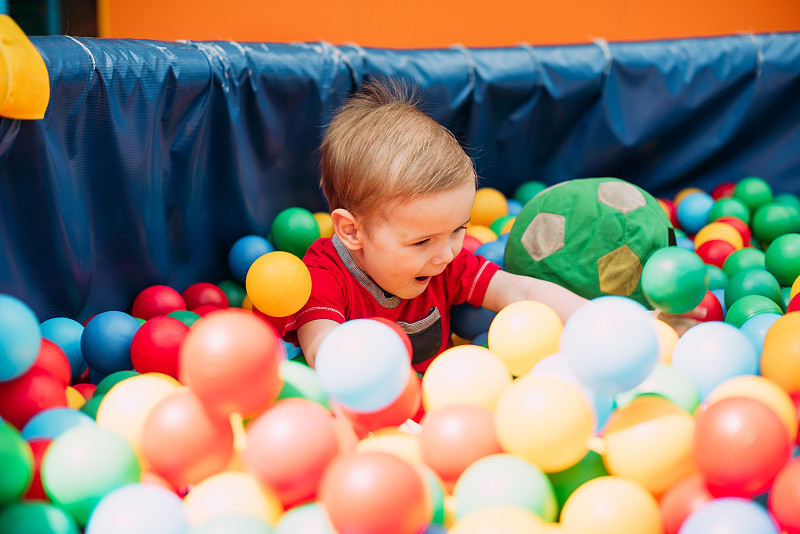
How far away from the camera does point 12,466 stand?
31.8 inches

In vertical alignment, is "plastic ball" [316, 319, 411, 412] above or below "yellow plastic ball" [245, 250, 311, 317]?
above

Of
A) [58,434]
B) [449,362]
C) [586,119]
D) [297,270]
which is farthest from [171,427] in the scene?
[586,119]

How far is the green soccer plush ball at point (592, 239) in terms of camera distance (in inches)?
59.1

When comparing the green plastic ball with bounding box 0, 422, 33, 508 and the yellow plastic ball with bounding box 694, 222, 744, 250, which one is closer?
the green plastic ball with bounding box 0, 422, 33, 508

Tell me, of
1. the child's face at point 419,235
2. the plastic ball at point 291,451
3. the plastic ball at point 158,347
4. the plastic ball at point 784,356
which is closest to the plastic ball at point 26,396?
the plastic ball at point 158,347

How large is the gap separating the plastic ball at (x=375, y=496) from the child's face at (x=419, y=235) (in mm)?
570

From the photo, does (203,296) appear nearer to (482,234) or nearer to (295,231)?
(295,231)

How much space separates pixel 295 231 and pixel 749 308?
1065 mm

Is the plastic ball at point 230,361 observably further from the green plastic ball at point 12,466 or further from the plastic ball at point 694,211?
the plastic ball at point 694,211

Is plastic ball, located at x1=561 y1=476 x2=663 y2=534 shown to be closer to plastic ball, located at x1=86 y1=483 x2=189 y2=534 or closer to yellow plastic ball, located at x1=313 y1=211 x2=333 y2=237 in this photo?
plastic ball, located at x1=86 y1=483 x2=189 y2=534

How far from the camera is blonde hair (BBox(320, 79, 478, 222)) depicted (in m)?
1.26

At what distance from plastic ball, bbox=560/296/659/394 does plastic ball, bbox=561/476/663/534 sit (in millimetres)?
122

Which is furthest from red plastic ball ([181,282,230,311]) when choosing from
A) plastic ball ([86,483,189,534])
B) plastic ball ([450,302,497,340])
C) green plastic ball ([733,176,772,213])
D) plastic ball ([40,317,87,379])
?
green plastic ball ([733,176,772,213])

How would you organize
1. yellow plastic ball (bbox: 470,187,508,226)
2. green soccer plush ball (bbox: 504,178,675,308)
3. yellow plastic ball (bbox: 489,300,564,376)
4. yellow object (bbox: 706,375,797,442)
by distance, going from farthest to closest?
yellow plastic ball (bbox: 470,187,508,226) < green soccer plush ball (bbox: 504,178,675,308) < yellow plastic ball (bbox: 489,300,564,376) < yellow object (bbox: 706,375,797,442)
